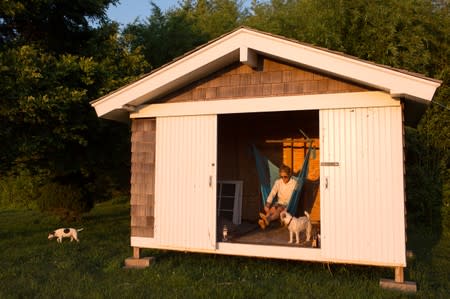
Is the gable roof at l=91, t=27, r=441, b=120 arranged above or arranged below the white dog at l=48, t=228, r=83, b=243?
above

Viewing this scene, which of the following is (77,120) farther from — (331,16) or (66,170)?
(331,16)

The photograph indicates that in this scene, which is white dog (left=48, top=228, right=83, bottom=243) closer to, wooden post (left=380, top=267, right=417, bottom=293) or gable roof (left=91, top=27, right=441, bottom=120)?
gable roof (left=91, top=27, right=441, bottom=120)

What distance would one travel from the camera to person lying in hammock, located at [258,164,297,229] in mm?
7195

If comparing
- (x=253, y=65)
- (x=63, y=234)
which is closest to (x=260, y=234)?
(x=253, y=65)

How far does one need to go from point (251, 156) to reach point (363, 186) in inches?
150

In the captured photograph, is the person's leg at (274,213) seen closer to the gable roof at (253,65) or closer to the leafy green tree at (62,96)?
the gable roof at (253,65)

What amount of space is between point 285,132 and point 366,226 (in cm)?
366

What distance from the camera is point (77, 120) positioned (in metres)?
8.72

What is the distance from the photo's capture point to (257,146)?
880 centimetres

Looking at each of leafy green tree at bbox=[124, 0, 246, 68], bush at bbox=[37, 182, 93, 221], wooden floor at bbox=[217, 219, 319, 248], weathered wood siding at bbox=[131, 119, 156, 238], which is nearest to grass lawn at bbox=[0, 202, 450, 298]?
wooden floor at bbox=[217, 219, 319, 248]

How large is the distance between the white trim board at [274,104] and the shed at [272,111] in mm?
13

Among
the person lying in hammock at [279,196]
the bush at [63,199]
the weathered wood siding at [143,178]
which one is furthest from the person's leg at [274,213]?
the bush at [63,199]

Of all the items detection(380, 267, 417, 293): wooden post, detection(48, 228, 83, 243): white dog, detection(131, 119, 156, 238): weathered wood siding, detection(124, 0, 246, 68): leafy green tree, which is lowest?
detection(380, 267, 417, 293): wooden post

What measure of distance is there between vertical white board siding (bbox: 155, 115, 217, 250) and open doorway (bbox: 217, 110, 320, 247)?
2.02m
